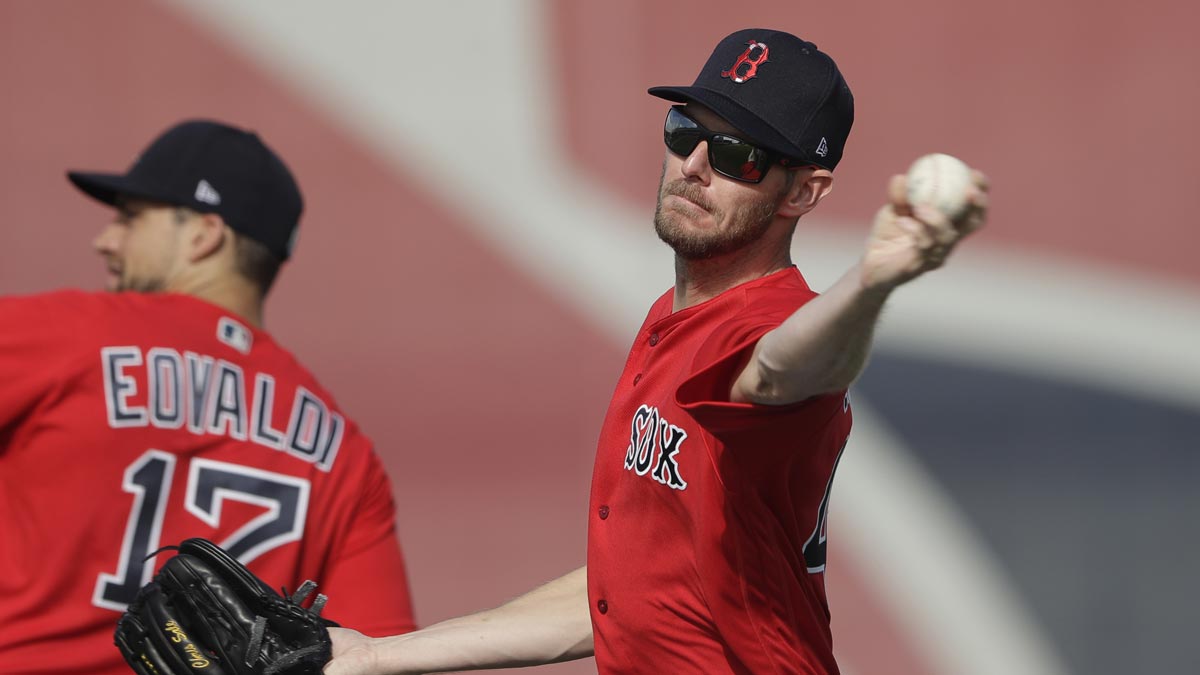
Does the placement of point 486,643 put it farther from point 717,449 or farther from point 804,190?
point 804,190

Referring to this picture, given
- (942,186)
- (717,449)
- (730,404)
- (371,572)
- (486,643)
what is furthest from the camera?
(371,572)

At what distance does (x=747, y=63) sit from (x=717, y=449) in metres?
0.58

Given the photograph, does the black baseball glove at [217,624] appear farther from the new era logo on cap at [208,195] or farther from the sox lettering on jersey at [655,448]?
the new era logo on cap at [208,195]

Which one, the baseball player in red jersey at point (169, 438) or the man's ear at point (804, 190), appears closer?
the man's ear at point (804, 190)

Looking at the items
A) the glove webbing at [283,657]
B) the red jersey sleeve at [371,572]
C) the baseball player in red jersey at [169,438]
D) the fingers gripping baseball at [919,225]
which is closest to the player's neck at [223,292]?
the baseball player in red jersey at [169,438]

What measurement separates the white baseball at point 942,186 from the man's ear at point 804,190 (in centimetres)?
61

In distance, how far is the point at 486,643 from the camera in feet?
6.51

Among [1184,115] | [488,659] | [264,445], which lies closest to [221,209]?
[264,445]

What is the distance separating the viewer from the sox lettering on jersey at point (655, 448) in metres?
1.75

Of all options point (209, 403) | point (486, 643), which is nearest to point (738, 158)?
point (486, 643)

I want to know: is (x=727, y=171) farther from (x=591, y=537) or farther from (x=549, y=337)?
(x=549, y=337)

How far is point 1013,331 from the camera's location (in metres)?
4.27

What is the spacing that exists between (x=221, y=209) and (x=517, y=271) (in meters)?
1.65

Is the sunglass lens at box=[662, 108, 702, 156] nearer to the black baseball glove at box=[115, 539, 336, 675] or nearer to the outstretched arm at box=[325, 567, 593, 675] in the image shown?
the outstretched arm at box=[325, 567, 593, 675]
